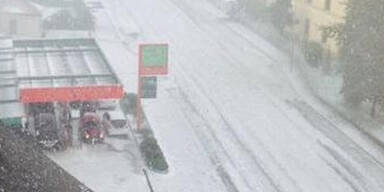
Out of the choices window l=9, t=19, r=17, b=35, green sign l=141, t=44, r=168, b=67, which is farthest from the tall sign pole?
window l=9, t=19, r=17, b=35

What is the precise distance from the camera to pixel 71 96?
97.7 ft

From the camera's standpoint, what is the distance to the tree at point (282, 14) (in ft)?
166

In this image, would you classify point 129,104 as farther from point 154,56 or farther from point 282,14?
point 282,14

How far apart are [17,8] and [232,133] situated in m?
23.2

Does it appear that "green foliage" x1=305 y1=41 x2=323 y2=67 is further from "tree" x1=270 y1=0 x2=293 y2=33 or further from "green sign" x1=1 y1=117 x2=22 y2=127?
"green sign" x1=1 y1=117 x2=22 y2=127

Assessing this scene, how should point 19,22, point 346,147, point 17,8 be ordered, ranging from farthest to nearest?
point 17,8 < point 19,22 < point 346,147

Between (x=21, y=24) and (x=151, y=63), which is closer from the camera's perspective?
(x=151, y=63)

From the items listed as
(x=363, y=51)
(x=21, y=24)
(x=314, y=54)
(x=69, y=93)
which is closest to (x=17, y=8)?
(x=21, y=24)

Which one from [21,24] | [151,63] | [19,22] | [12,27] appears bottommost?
[12,27]

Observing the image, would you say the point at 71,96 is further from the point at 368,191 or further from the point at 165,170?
the point at 368,191

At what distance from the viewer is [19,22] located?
4800 centimetres

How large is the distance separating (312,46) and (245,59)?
466 cm

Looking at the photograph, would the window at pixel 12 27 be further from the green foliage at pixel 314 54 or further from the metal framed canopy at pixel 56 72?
the green foliage at pixel 314 54

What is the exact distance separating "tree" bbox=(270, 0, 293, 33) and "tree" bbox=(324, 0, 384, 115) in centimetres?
1423
